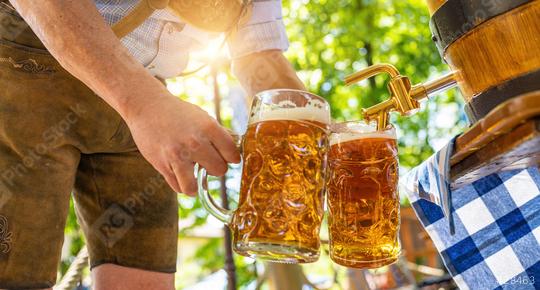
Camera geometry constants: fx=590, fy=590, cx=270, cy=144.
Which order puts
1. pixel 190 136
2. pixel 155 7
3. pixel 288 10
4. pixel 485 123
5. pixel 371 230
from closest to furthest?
pixel 485 123 → pixel 190 136 → pixel 371 230 → pixel 155 7 → pixel 288 10

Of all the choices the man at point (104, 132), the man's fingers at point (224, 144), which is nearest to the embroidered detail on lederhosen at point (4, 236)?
the man at point (104, 132)

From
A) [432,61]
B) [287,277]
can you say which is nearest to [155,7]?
[287,277]

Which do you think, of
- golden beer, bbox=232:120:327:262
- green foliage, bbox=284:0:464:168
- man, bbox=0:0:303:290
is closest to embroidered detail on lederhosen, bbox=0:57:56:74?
man, bbox=0:0:303:290

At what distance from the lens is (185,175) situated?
2.81 feet

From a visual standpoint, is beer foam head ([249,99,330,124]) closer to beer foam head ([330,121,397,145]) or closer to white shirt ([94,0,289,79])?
beer foam head ([330,121,397,145])

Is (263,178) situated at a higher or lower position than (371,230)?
higher

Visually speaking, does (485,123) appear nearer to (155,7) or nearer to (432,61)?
(155,7)

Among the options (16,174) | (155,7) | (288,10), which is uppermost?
(288,10)

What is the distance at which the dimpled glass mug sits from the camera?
0.87 meters

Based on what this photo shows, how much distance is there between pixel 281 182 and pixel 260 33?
0.79 meters

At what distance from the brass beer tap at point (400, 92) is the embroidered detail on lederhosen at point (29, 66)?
0.63 m

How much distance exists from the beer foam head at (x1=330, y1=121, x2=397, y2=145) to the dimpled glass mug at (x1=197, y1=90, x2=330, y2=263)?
9 centimetres

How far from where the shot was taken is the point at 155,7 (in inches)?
43.8

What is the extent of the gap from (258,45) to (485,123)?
97cm
